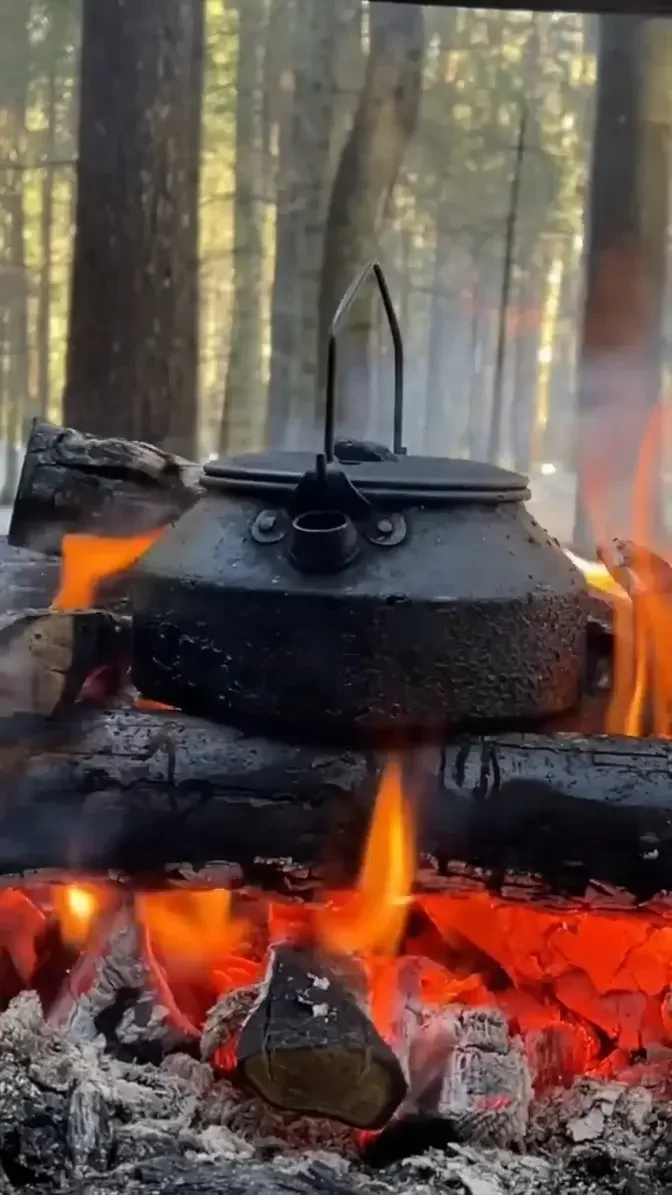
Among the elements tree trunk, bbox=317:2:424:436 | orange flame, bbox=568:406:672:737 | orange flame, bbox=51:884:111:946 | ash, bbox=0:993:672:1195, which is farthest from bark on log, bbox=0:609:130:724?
tree trunk, bbox=317:2:424:436

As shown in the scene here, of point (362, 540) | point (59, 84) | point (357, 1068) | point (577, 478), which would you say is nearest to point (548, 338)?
point (577, 478)

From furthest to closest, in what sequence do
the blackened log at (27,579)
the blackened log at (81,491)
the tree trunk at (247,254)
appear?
the tree trunk at (247,254) → the blackened log at (81,491) → the blackened log at (27,579)

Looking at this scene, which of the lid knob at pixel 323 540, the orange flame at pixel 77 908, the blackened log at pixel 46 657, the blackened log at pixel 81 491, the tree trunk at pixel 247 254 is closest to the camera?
the lid knob at pixel 323 540

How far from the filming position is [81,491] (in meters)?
2.14

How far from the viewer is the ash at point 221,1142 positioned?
4.33ft

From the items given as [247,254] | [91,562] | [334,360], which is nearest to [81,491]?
[91,562]

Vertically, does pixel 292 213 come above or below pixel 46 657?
above

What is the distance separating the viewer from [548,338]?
350 centimetres

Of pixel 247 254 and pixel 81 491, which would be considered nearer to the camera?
pixel 81 491

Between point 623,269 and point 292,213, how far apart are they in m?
0.95

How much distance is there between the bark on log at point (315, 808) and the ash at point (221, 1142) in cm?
24

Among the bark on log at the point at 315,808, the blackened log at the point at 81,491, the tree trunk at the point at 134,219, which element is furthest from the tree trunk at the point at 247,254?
the bark on log at the point at 315,808

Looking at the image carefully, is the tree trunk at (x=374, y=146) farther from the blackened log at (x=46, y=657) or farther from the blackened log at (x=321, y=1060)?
the blackened log at (x=321, y=1060)

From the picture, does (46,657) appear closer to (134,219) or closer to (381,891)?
(381,891)
